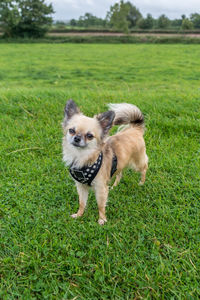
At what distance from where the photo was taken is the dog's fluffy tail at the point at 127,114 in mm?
3047

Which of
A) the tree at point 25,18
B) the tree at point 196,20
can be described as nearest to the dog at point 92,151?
the tree at point 25,18

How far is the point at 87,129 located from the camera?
2377mm

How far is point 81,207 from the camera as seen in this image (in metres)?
2.70

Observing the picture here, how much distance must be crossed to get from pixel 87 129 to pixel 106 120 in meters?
0.23

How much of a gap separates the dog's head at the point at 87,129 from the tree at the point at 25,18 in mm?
40613

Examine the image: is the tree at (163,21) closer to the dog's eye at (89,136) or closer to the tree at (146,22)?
the tree at (146,22)

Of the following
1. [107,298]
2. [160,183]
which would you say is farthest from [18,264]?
[160,183]

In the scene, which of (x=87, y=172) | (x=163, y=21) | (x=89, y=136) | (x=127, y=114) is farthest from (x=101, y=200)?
(x=163, y=21)

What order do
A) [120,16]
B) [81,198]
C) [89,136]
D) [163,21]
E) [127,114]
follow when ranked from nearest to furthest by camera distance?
[89,136], [81,198], [127,114], [120,16], [163,21]

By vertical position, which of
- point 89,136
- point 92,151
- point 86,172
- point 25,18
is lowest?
point 86,172

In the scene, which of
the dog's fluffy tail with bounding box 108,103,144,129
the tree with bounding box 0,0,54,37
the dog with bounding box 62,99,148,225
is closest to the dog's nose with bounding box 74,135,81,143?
the dog with bounding box 62,99,148,225

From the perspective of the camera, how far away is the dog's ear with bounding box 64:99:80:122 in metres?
2.52

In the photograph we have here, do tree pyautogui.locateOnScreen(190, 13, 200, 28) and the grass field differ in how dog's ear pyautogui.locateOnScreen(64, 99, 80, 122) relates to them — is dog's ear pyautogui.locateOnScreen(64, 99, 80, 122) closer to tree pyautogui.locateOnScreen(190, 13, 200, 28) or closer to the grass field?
the grass field

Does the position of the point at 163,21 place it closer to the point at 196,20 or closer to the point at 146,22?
the point at 146,22
